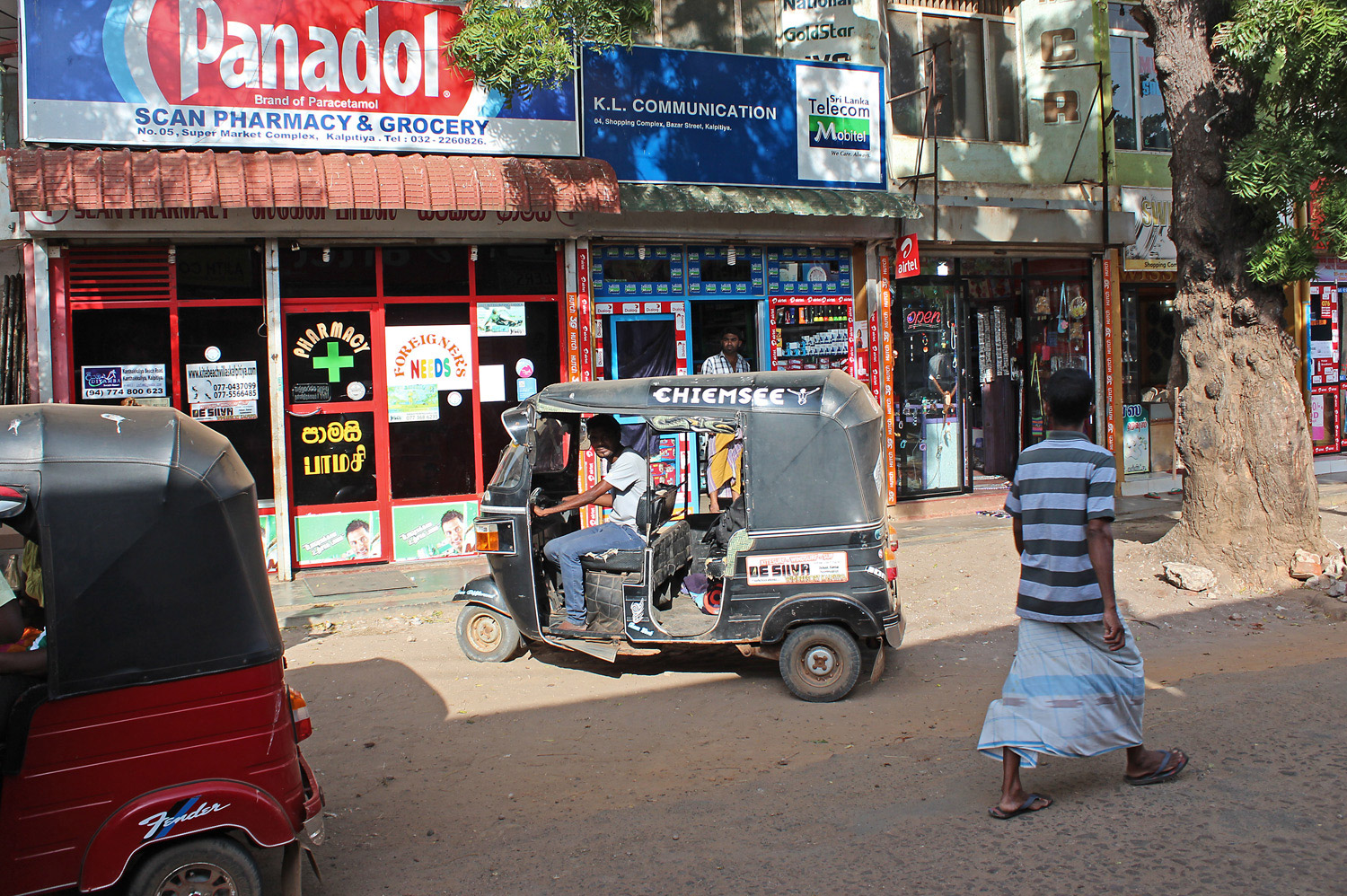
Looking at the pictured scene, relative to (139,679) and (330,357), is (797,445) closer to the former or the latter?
(139,679)

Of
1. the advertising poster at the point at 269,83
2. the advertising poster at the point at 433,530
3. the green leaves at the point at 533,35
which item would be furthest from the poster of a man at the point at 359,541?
the green leaves at the point at 533,35

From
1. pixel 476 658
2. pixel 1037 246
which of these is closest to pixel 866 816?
pixel 476 658

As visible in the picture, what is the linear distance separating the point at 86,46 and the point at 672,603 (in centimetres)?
695

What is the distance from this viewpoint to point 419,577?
9492mm

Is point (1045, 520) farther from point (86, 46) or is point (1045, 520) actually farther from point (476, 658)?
point (86, 46)

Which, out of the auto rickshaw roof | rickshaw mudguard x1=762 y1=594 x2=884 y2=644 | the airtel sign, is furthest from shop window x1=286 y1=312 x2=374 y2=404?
the airtel sign

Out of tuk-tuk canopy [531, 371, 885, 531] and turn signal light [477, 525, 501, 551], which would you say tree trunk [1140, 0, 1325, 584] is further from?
turn signal light [477, 525, 501, 551]

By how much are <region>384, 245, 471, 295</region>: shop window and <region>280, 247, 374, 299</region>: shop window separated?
206 mm

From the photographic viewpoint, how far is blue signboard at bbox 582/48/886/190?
34.2ft

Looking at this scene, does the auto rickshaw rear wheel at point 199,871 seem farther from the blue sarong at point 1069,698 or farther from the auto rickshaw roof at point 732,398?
the auto rickshaw roof at point 732,398

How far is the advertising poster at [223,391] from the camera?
Answer: 9.49 metres

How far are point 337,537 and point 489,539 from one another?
396 cm

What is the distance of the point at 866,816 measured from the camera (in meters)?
4.38

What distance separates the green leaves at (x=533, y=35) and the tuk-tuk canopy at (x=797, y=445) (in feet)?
12.5
